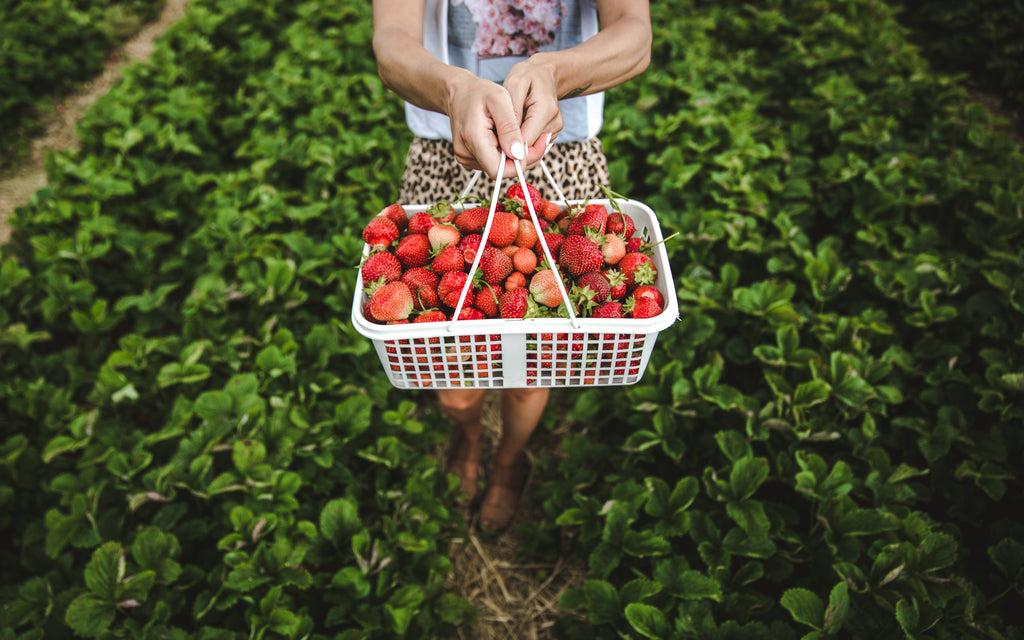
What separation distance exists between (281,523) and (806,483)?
1.68m

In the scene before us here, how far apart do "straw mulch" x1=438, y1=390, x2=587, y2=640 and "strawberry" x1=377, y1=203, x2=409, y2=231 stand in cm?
124

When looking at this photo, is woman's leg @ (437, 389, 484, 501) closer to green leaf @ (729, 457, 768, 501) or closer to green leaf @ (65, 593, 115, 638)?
green leaf @ (729, 457, 768, 501)

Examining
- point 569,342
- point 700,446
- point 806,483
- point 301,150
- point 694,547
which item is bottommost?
point 694,547

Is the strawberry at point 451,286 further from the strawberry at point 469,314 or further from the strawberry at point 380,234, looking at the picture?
the strawberry at point 380,234

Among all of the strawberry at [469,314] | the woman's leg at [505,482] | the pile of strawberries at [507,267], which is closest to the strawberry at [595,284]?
the pile of strawberries at [507,267]

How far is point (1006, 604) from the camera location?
5.51ft

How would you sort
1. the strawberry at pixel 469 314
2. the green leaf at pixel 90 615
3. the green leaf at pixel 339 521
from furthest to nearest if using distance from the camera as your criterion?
the green leaf at pixel 339 521 < the green leaf at pixel 90 615 < the strawberry at pixel 469 314

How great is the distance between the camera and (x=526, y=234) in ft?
4.31

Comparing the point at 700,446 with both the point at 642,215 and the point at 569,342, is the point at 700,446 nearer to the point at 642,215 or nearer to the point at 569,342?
the point at 642,215

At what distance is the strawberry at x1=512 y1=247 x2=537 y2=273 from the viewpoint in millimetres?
1292

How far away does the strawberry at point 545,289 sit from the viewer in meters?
1.22

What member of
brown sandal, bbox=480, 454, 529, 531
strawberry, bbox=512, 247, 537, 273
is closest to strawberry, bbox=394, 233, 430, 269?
strawberry, bbox=512, 247, 537, 273

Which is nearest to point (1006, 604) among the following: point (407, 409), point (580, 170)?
point (580, 170)

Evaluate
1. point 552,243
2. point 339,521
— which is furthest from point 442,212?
point 339,521
